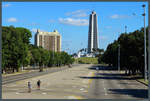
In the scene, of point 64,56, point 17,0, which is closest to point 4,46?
point 17,0

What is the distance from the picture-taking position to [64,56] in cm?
19675

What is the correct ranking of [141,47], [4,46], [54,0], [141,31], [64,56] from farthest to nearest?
[64,56]
[4,46]
[141,31]
[141,47]
[54,0]

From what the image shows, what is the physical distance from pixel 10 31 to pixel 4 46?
7.50 meters

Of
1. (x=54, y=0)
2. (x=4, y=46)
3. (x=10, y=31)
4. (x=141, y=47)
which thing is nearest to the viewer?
(x=54, y=0)

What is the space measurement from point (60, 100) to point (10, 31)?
63.5 metres

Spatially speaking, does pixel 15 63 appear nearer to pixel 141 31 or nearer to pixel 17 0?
pixel 141 31

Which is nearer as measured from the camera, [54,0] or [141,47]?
[54,0]

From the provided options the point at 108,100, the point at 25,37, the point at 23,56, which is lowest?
the point at 108,100

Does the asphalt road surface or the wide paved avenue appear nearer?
the wide paved avenue

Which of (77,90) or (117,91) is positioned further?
(77,90)

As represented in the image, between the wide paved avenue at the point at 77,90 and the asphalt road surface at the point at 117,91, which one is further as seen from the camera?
the asphalt road surface at the point at 117,91

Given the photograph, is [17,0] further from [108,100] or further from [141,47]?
[141,47]

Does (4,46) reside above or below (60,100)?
above

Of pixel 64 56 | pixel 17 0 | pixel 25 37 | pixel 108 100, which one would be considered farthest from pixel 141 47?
pixel 64 56
